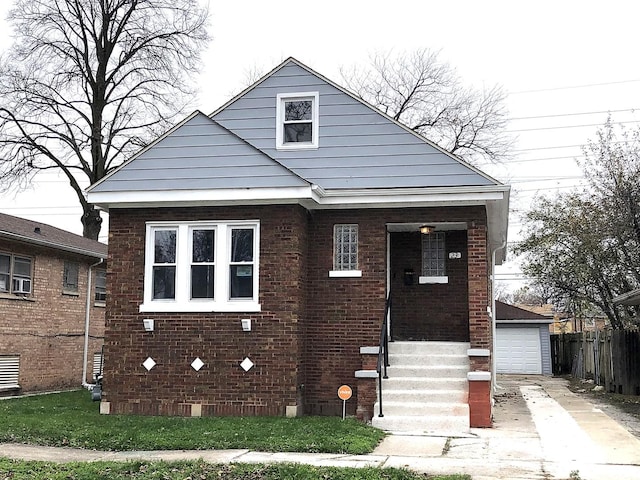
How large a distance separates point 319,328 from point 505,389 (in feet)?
29.2

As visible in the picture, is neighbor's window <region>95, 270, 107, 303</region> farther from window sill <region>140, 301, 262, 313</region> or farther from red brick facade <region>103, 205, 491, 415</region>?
window sill <region>140, 301, 262, 313</region>

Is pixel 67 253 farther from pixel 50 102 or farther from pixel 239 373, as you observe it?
pixel 50 102

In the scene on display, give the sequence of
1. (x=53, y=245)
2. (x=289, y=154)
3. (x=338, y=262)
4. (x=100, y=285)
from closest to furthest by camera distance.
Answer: (x=338, y=262) < (x=289, y=154) < (x=53, y=245) < (x=100, y=285)

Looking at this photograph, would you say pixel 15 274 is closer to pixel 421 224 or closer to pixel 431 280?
pixel 431 280

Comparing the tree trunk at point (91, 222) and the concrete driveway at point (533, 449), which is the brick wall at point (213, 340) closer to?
the concrete driveway at point (533, 449)

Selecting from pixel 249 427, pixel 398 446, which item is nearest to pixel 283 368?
pixel 249 427

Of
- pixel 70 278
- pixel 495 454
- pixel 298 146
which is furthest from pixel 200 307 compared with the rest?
pixel 70 278

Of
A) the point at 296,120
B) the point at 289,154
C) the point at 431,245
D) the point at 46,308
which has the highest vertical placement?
the point at 296,120

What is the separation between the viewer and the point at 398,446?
10.0 m

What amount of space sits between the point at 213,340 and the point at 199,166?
3.07 meters

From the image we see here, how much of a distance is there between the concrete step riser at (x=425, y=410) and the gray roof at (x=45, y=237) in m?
9.55

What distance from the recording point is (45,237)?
19.0 m

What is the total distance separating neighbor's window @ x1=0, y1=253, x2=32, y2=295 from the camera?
56.3ft

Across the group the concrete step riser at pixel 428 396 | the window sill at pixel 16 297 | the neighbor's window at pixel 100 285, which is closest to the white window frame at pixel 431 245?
the concrete step riser at pixel 428 396
